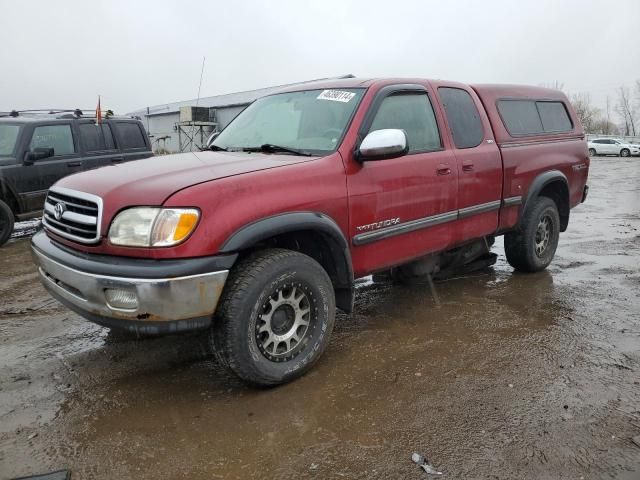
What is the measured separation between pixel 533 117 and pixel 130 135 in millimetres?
6639

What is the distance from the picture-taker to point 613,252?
645 cm

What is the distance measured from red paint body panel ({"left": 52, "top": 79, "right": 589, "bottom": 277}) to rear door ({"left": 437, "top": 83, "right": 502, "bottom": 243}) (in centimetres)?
1

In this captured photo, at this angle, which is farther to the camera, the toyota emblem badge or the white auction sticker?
the white auction sticker

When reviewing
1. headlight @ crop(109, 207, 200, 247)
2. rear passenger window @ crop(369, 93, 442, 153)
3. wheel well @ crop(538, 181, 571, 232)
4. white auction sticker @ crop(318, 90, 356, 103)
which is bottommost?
wheel well @ crop(538, 181, 571, 232)

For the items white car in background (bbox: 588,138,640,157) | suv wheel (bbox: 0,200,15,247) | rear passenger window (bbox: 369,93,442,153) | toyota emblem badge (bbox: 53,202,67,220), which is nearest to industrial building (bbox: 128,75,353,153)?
suv wheel (bbox: 0,200,15,247)

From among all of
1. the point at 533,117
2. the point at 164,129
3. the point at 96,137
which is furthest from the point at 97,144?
the point at 164,129

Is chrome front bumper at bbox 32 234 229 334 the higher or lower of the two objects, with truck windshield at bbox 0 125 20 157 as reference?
lower

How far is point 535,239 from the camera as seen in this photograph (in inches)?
210

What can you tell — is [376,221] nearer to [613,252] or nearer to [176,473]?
[176,473]

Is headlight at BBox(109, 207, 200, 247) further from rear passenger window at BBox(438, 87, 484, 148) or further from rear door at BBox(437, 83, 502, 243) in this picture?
rear passenger window at BBox(438, 87, 484, 148)

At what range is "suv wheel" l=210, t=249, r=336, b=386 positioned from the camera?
2.79 meters

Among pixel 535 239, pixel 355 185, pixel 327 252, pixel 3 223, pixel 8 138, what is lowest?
pixel 535 239

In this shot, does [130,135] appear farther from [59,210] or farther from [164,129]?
[164,129]

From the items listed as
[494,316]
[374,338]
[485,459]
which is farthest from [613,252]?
[485,459]
